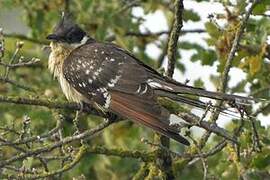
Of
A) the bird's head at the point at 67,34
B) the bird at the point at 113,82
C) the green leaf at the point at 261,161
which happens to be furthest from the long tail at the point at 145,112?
the bird's head at the point at 67,34

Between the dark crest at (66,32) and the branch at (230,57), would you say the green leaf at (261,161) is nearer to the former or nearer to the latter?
the branch at (230,57)

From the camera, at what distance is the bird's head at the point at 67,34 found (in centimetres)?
561

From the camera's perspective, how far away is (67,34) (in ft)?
18.6

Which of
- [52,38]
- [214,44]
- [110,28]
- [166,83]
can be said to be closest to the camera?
[166,83]

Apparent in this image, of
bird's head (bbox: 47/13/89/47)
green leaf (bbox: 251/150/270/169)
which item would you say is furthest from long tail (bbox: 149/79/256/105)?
bird's head (bbox: 47/13/89/47)

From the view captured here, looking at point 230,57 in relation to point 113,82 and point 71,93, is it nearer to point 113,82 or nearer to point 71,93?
point 113,82

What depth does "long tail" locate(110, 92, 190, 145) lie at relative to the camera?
402cm

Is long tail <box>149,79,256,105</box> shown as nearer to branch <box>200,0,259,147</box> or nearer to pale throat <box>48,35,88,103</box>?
branch <box>200,0,259,147</box>

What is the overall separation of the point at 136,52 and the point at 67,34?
1106 mm

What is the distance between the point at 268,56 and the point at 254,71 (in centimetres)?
12

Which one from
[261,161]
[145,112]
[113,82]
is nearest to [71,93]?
[113,82]

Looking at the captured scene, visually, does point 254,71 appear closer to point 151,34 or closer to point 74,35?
point 74,35

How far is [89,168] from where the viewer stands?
19.4 feet

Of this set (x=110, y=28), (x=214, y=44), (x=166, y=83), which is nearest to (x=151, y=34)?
(x=110, y=28)
